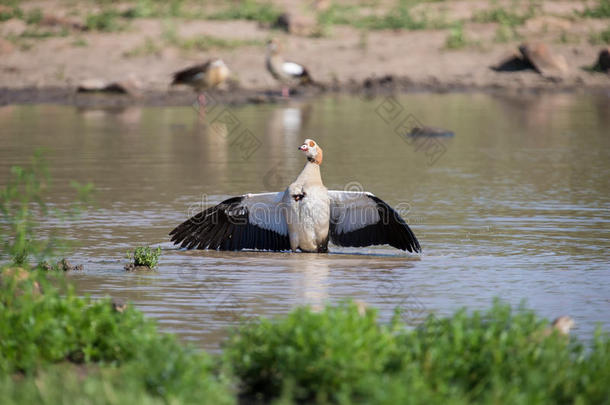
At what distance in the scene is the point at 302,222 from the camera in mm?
9125

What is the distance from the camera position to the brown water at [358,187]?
737 centimetres

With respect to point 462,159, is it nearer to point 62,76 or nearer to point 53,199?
point 53,199

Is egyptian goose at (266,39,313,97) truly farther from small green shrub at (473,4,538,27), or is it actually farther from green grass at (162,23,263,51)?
small green shrub at (473,4,538,27)

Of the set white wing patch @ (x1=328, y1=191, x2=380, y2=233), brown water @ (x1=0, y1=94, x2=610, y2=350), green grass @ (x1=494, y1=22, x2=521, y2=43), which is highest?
green grass @ (x1=494, y1=22, x2=521, y2=43)

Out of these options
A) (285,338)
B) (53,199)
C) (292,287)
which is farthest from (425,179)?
(285,338)

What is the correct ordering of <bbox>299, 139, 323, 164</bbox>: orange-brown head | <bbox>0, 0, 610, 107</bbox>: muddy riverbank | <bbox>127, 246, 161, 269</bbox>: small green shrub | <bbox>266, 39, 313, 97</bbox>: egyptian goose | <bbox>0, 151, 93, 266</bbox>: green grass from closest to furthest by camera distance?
1. <bbox>0, 151, 93, 266</bbox>: green grass
2. <bbox>127, 246, 161, 269</bbox>: small green shrub
3. <bbox>299, 139, 323, 164</bbox>: orange-brown head
4. <bbox>266, 39, 313, 97</bbox>: egyptian goose
5. <bbox>0, 0, 610, 107</bbox>: muddy riverbank

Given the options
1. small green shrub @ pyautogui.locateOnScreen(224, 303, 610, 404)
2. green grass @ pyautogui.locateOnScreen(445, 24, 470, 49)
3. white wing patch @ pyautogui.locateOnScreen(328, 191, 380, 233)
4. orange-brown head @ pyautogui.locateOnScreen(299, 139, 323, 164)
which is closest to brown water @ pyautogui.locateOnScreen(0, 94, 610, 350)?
white wing patch @ pyautogui.locateOnScreen(328, 191, 380, 233)

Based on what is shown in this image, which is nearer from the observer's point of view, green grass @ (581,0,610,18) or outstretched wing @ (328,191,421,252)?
outstretched wing @ (328,191,421,252)

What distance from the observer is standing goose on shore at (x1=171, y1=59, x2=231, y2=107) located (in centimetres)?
2041

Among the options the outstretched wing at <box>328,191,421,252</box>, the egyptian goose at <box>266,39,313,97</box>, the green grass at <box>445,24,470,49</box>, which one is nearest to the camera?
the outstretched wing at <box>328,191,421,252</box>

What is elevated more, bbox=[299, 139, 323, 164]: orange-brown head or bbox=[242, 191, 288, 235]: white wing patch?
bbox=[299, 139, 323, 164]: orange-brown head

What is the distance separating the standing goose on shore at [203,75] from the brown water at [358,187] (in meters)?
0.66

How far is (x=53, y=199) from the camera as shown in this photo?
11320mm

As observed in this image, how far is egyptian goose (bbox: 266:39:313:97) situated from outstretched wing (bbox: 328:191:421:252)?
12.8m
